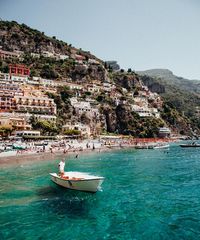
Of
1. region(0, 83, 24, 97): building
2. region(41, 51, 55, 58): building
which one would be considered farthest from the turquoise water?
region(41, 51, 55, 58): building

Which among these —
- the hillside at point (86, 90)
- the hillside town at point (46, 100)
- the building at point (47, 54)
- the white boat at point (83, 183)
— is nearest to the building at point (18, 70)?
the hillside town at point (46, 100)

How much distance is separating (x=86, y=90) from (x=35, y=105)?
40.9m

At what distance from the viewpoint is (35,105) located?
347ft

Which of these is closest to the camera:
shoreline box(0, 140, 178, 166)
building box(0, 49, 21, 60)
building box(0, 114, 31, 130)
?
shoreline box(0, 140, 178, 166)

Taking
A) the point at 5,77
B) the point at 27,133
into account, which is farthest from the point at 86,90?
the point at 27,133

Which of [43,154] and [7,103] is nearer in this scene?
[43,154]

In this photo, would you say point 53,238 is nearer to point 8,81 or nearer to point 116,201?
point 116,201

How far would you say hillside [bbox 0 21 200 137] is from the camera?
123 metres

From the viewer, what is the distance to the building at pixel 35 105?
335 ft

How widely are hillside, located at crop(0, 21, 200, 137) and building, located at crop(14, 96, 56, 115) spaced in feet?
16.1

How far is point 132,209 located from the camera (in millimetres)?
20797

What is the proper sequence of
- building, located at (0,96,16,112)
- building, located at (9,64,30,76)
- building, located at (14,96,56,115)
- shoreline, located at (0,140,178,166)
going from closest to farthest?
shoreline, located at (0,140,178,166) < building, located at (0,96,16,112) < building, located at (14,96,56,115) < building, located at (9,64,30,76)

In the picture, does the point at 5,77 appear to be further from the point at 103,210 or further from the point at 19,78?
the point at 103,210

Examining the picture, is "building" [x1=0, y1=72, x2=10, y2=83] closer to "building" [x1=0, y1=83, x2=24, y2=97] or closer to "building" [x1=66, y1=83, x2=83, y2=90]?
"building" [x1=0, y1=83, x2=24, y2=97]
